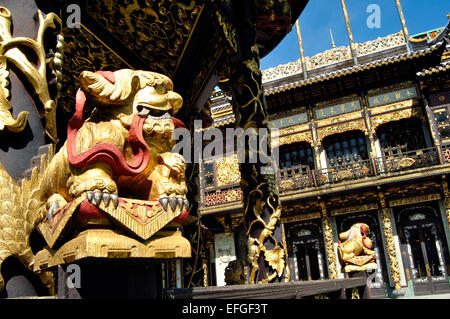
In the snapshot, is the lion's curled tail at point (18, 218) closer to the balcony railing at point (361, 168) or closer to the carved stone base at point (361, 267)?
the carved stone base at point (361, 267)

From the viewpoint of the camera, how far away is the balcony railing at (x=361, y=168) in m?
15.0

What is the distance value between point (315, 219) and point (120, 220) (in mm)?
17164

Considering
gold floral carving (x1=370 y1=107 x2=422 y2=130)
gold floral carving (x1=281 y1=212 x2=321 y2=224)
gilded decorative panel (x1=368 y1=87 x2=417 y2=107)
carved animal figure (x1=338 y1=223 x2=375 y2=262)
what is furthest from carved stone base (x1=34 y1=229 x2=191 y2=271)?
gilded decorative panel (x1=368 y1=87 x2=417 y2=107)

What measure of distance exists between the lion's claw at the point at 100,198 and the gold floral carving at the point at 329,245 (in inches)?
650

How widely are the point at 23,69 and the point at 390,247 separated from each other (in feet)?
54.3

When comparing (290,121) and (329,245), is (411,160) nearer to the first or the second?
(329,245)

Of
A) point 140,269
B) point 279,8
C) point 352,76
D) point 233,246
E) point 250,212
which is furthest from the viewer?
point 233,246

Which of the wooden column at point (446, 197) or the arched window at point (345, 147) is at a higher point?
the arched window at point (345, 147)

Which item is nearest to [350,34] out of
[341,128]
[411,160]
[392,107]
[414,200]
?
[392,107]

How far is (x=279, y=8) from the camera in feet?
13.8

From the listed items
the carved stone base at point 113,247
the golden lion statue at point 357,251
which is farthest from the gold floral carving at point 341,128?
the carved stone base at point 113,247

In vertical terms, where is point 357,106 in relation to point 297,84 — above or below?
below
